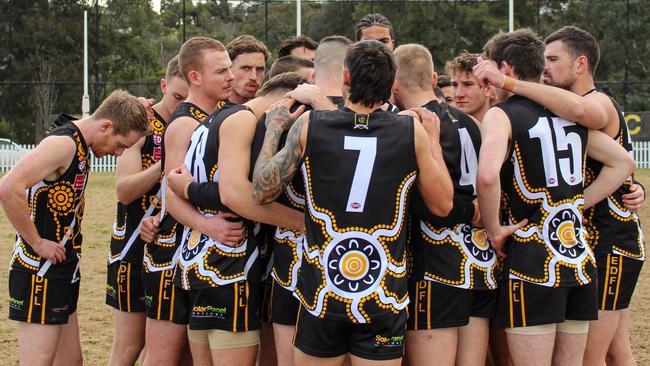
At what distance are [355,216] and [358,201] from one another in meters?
0.07

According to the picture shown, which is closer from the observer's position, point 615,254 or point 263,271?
point 263,271

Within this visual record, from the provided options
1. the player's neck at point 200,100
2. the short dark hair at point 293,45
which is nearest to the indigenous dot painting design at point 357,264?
the player's neck at point 200,100

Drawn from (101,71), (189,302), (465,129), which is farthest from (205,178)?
(101,71)

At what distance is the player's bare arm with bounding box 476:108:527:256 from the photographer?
4457mm

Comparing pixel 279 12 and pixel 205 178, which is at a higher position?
pixel 279 12

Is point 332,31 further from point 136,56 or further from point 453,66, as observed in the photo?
point 453,66

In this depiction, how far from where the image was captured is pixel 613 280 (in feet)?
17.5

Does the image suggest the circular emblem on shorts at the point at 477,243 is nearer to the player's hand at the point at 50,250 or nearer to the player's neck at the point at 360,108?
the player's neck at the point at 360,108

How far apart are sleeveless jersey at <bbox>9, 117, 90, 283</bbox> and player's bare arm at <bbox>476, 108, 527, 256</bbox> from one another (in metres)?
2.48

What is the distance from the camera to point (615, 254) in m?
5.33

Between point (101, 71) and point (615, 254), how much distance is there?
150 ft

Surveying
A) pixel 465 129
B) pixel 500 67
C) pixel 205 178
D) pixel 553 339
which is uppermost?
pixel 500 67

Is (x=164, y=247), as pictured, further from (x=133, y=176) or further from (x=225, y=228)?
(x=225, y=228)

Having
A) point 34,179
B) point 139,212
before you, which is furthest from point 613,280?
point 34,179
